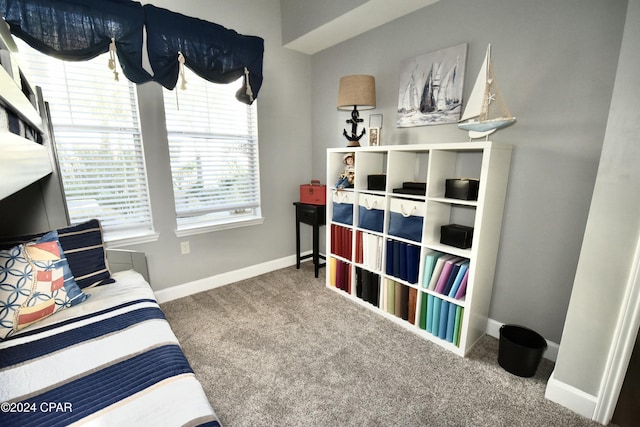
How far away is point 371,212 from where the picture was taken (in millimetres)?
2236

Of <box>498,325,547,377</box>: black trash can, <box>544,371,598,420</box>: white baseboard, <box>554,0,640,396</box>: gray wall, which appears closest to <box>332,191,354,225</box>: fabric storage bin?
<box>498,325,547,377</box>: black trash can

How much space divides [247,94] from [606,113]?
96.7 inches

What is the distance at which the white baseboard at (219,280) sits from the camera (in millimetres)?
2485

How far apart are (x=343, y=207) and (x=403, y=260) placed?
0.70 metres

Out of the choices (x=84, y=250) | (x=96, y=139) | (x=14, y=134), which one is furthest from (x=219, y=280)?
(x=14, y=134)

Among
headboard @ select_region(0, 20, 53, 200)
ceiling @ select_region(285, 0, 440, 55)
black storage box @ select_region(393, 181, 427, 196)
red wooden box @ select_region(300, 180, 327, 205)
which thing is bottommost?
red wooden box @ select_region(300, 180, 327, 205)

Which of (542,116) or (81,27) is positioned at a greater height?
(81,27)

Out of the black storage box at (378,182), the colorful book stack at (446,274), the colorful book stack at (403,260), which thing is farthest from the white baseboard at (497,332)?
the black storage box at (378,182)

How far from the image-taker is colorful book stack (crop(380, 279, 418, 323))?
2053 millimetres

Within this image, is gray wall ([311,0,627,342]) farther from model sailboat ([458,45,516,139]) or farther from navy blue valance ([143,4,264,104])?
navy blue valance ([143,4,264,104])

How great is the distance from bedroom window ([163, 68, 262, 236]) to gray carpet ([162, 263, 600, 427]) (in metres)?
0.86

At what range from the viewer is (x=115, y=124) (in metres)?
2.09

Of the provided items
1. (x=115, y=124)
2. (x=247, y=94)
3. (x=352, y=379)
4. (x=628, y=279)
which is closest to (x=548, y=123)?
(x=628, y=279)

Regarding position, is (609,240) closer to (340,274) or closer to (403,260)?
(403,260)
